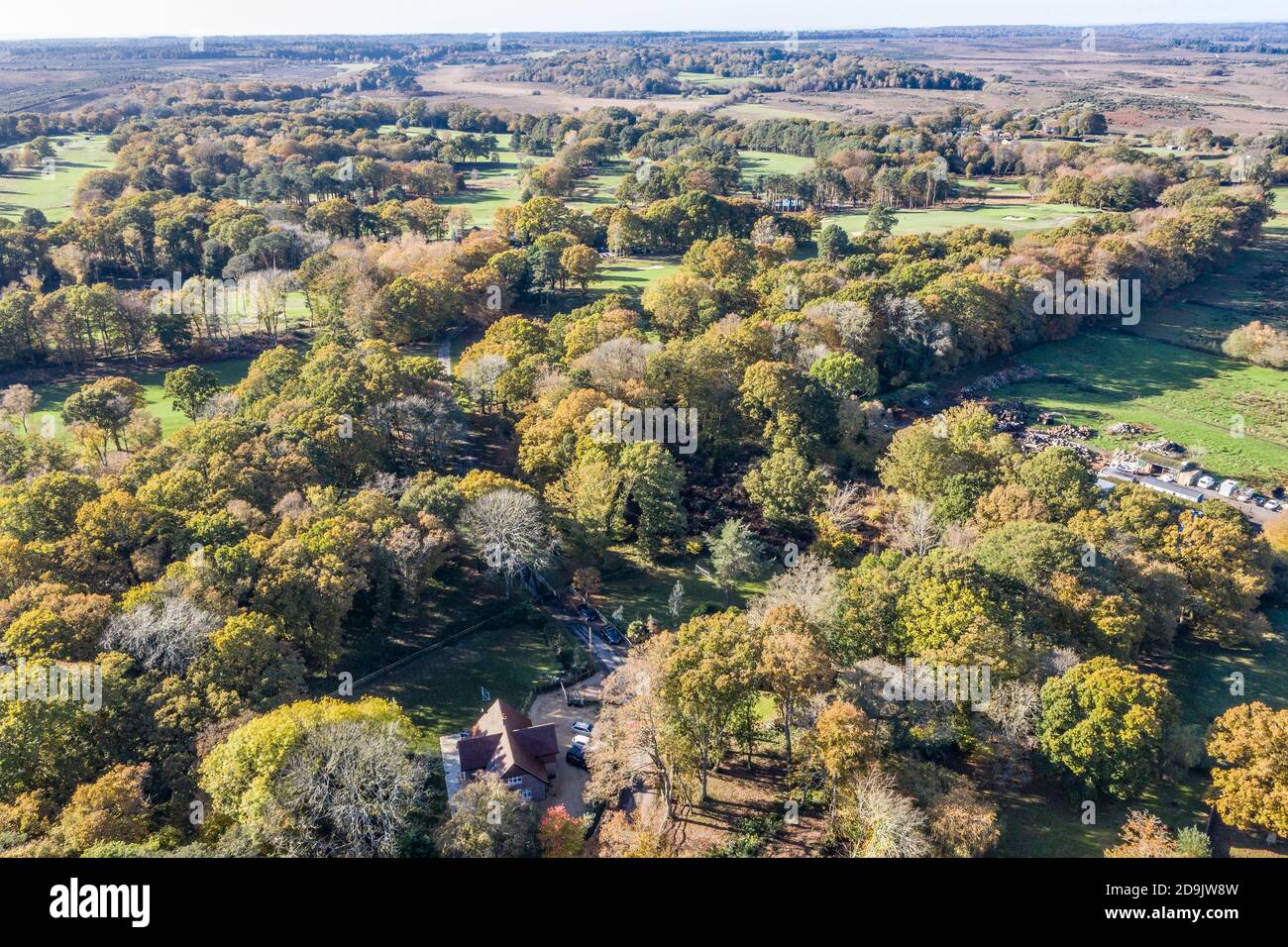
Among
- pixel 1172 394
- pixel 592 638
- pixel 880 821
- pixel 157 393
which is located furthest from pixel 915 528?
pixel 157 393

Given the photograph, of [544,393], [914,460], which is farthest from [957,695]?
[544,393]

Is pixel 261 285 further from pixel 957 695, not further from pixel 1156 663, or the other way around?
pixel 1156 663

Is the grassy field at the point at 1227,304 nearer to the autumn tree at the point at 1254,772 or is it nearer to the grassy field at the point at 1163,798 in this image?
the grassy field at the point at 1163,798

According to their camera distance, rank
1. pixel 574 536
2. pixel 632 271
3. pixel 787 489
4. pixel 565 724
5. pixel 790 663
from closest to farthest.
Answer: pixel 790 663, pixel 565 724, pixel 574 536, pixel 787 489, pixel 632 271

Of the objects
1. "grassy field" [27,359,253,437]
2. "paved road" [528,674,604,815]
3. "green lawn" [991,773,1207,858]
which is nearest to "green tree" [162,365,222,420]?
"grassy field" [27,359,253,437]

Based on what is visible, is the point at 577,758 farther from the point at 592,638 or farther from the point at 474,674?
the point at 592,638

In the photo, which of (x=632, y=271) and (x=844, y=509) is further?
(x=632, y=271)
